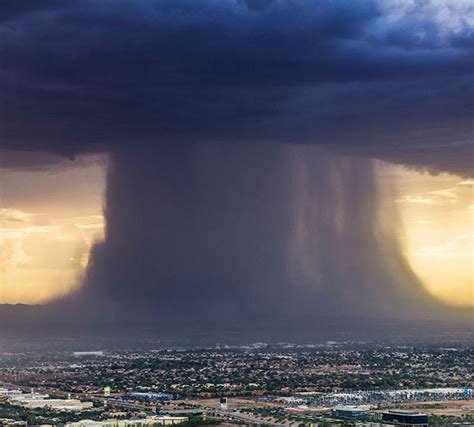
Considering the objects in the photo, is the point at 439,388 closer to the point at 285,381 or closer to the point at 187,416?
the point at 285,381

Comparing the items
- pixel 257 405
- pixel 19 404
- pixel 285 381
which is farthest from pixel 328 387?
pixel 19 404

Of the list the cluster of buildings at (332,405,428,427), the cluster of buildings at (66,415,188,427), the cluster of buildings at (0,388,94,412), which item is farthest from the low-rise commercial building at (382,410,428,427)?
the cluster of buildings at (0,388,94,412)

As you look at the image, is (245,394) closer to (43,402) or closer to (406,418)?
(43,402)

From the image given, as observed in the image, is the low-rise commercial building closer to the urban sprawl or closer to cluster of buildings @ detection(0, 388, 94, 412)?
the urban sprawl

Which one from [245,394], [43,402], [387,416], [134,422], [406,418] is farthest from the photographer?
[245,394]

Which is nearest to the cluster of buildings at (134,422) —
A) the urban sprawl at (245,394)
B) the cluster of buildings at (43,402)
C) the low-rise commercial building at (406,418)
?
the urban sprawl at (245,394)

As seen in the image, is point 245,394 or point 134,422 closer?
point 134,422

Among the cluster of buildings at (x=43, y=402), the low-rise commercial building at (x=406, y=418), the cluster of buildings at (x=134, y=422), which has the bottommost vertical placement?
the cluster of buildings at (x=134, y=422)

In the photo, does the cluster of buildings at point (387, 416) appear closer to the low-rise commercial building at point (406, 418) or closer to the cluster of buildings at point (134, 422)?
the low-rise commercial building at point (406, 418)

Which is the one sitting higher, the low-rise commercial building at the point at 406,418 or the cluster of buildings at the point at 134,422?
the low-rise commercial building at the point at 406,418

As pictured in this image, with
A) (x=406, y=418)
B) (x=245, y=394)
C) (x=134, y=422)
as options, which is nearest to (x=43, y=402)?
(x=134, y=422)

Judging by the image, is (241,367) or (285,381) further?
(241,367)
